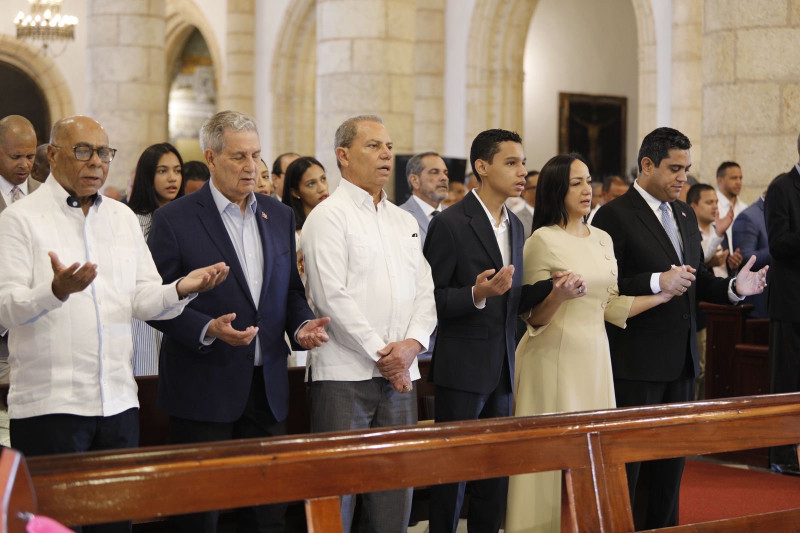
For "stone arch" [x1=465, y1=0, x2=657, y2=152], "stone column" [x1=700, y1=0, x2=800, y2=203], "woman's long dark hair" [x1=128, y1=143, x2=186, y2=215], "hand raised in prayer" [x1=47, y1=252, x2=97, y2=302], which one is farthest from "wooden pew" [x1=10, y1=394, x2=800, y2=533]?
"stone arch" [x1=465, y1=0, x2=657, y2=152]

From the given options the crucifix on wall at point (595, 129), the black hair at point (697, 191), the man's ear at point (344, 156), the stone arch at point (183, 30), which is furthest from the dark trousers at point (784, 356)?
the stone arch at point (183, 30)

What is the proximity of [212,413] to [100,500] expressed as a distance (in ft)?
4.09

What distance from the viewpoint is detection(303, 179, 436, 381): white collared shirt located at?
3311 mm

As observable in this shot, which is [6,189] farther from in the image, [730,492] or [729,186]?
[729,186]

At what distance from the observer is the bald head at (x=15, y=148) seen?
4281 mm

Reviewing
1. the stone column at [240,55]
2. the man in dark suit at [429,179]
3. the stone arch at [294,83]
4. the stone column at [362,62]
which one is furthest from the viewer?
the stone column at [240,55]

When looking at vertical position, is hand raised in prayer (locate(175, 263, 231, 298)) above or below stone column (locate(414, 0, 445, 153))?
below

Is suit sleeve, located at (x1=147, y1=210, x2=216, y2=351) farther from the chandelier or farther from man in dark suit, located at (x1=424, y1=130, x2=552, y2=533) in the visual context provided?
the chandelier

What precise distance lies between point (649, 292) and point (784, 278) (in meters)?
1.37

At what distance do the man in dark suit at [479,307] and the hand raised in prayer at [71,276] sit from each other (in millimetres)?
1384

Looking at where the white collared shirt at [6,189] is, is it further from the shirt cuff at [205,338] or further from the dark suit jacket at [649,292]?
the dark suit jacket at [649,292]

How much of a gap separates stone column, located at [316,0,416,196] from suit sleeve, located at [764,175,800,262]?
4.21 metres

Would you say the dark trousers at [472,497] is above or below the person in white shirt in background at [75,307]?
below

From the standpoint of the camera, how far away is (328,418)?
3.29 metres
